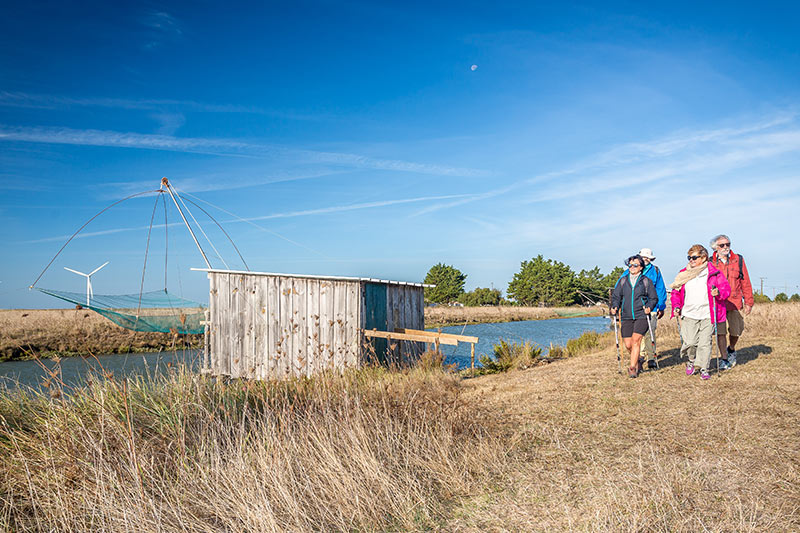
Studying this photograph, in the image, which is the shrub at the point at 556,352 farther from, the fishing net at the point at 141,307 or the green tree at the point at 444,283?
the green tree at the point at 444,283

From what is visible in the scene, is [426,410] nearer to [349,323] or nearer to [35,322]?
[349,323]

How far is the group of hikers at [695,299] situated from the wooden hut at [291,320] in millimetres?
5152

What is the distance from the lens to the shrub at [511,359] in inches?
440

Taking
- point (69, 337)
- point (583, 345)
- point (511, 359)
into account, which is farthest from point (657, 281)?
point (69, 337)

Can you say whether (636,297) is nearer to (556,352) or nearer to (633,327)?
(633,327)

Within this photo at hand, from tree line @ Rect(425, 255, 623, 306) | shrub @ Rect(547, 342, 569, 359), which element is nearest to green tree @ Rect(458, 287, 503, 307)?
tree line @ Rect(425, 255, 623, 306)

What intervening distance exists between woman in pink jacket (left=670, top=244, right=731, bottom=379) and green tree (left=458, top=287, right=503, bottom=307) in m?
57.7

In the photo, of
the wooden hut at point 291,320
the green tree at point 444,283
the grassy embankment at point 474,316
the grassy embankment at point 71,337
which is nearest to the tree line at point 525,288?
the green tree at point 444,283

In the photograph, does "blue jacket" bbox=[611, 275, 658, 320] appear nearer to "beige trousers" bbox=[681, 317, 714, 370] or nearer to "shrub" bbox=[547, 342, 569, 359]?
"beige trousers" bbox=[681, 317, 714, 370]

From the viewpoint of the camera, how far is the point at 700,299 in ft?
22.6

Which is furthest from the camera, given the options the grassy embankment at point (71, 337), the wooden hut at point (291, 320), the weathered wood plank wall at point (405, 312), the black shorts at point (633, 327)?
the grassy embankment at point (71, 337)

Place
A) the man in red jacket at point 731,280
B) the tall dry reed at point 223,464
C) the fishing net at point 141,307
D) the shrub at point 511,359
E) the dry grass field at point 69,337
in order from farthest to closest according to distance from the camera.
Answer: the dry grass field at point 69,337
the fishing net at point 141,307
the shrub at point 511,359
the man in red jacket at point 731,280
the tall dry reed at point 223,464

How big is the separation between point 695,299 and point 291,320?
7880 millimetres

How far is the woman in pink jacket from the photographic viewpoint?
682 cm
